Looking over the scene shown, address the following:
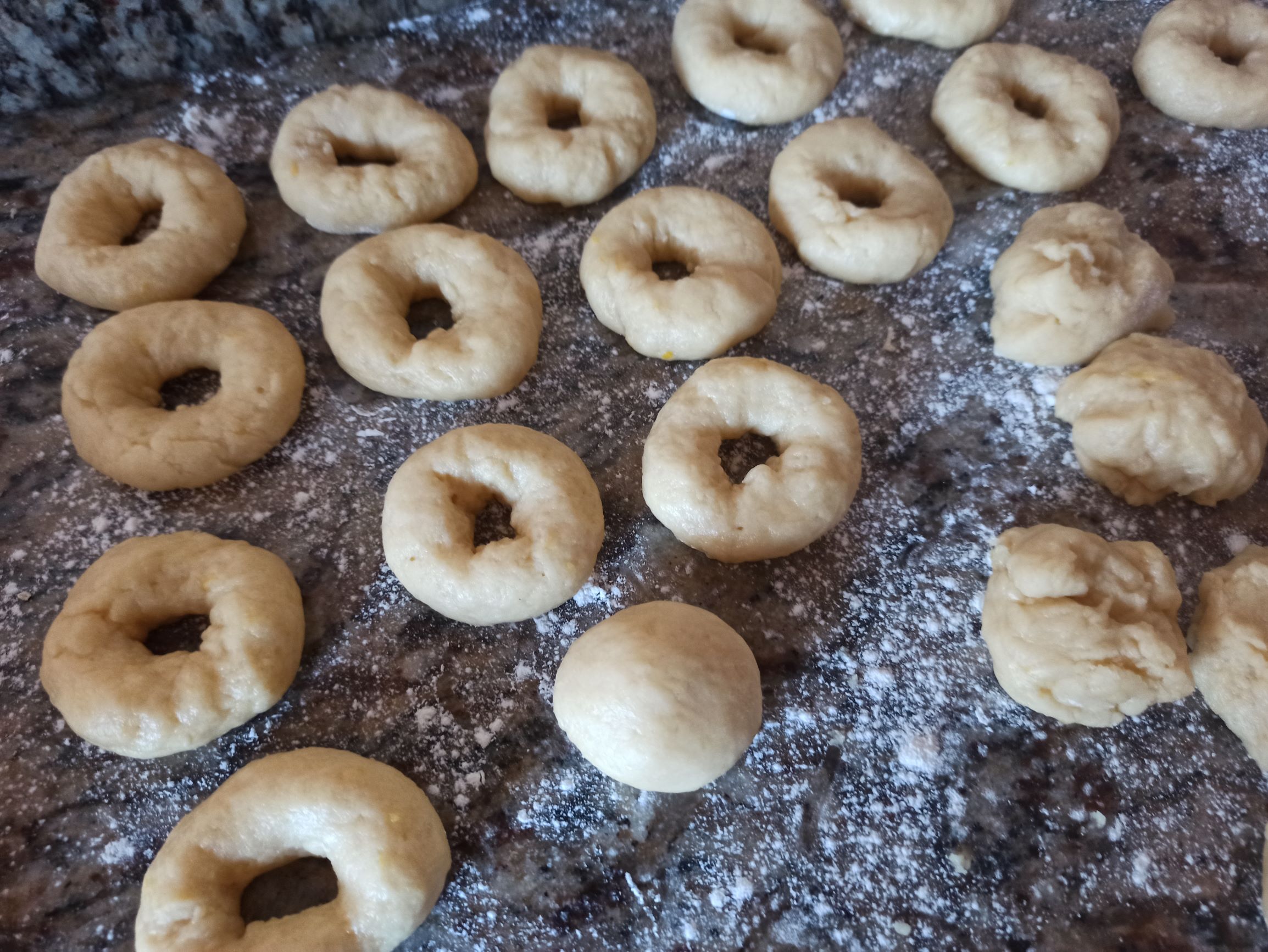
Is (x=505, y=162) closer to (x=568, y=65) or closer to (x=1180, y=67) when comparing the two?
(x=568, y=65)

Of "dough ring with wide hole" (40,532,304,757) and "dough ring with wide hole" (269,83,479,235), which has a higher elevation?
"dough ring with wide hole" (269,83,479,235)

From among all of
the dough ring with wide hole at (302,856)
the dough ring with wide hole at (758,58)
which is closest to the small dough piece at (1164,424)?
the dough ring with wide hole at (758,58)

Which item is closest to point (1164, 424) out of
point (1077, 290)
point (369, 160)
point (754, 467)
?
point (1077, 290)

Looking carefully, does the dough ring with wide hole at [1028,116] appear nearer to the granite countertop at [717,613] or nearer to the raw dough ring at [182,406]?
the granite countertop at [717,613]

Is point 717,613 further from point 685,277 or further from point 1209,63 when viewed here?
point 1209,63

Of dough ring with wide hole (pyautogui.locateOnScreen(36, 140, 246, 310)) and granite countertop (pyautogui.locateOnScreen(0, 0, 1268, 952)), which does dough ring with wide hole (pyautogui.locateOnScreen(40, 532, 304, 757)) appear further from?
dough ring with wide hole (pyautogui.locateOnScreen(36, 140, 246, 310))

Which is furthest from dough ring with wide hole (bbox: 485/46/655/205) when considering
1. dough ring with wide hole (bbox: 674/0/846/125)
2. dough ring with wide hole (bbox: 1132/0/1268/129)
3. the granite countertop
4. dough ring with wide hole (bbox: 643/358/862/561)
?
dough ring with wide hole (bbox: 1132/0/1268/129)

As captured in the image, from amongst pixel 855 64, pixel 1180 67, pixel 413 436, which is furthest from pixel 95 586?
pixel 1180 67
